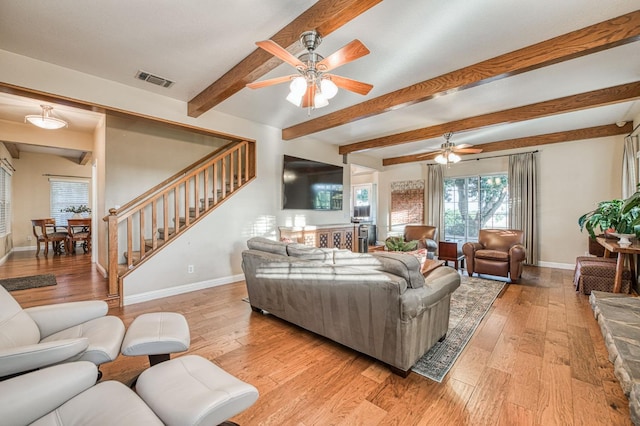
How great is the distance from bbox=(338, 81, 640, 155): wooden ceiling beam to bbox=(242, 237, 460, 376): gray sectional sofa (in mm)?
3115

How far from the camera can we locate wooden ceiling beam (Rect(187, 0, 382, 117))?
1875 mm

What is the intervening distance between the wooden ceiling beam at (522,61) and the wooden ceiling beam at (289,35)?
1693 millimetres

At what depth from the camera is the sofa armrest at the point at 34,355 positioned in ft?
3.88

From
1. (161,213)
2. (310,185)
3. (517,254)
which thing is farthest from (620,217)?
(161,213)

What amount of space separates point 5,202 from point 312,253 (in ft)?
25.1

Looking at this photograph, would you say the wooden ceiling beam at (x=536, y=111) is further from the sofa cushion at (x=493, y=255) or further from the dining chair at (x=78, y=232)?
the dining chair at (x=78, y=232)

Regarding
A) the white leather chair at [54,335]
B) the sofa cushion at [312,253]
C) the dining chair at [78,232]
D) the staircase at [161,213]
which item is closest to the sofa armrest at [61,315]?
the white leather chair at [54,335]

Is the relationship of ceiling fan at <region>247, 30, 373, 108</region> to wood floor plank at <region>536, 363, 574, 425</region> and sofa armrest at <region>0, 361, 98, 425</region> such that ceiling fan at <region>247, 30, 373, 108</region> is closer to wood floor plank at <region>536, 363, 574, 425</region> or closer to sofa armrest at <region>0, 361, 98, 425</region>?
sofa armrest at <region>0, 361, 98, 425</region>

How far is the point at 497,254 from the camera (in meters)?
4.69

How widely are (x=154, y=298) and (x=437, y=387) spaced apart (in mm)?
3604

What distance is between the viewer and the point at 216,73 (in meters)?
3.19

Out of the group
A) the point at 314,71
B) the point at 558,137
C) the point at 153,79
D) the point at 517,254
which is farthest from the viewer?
the point at 558,137

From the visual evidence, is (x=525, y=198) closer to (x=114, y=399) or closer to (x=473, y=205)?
(x=473, y=205)

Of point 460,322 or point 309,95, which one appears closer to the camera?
point 309,95
